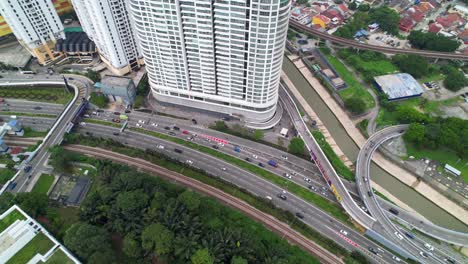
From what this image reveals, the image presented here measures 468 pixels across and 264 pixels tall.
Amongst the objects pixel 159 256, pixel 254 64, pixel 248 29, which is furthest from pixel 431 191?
pixel 159 256

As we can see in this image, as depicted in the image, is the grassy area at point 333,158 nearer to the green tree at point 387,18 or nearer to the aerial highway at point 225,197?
the aerial highway at point 225,197

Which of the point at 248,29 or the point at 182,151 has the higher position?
the point at 248,29

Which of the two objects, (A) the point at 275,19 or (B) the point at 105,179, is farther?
(B) the point at 105,179

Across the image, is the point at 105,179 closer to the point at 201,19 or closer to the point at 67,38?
the point at 201,19

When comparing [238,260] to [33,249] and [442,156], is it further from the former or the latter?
[442,156]

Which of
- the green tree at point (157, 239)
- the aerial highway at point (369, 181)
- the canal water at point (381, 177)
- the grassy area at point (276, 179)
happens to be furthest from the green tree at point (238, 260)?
the canal water at point (381, 177)

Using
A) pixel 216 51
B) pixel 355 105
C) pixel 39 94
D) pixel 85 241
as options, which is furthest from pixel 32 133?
pixel 355 105
